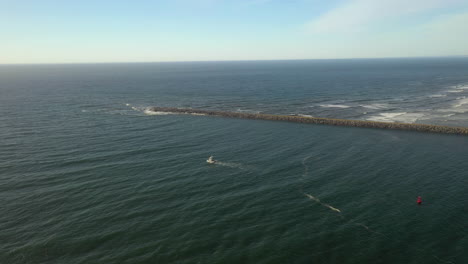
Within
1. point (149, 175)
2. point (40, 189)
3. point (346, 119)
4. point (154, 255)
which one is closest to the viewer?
point (154, 255)

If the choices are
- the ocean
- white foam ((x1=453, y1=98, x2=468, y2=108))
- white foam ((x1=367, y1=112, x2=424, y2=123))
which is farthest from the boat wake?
white foam ((x1=453, y1=98, x2=468, y2=108))

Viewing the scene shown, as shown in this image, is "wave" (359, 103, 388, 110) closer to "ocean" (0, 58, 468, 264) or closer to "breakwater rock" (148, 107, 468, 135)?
"ocean" (0, 58, 468, 264)

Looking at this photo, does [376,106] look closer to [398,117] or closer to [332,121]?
[398,117]

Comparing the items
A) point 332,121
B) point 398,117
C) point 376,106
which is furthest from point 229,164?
point 376,106

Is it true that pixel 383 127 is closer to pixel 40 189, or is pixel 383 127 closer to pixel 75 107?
pixel 40 189

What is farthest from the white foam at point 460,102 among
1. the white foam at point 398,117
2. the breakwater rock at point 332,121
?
the breakwater rock at point 332,121

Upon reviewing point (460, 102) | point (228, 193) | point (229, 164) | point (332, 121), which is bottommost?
point (228, 193)

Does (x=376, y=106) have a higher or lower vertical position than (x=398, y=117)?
higher

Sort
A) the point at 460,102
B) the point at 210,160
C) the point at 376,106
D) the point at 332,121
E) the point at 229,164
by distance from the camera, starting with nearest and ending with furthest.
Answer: the point at 229,164 → the point at 210,160 → the point at 332,121 → the point at 376,106 → the point at 460,102

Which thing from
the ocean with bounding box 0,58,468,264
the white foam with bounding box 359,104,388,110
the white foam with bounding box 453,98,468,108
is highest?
the white foam with bounding box 453,98,468,108

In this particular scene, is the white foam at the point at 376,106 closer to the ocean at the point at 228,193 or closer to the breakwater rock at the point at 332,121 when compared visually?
the ocean at the point at 228,193

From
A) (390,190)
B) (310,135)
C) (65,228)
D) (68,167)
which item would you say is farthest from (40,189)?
(310,135)
